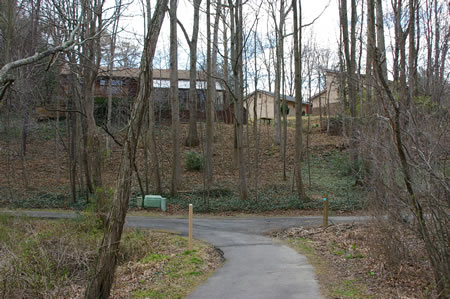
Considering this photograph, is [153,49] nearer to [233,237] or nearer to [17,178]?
[233,237]

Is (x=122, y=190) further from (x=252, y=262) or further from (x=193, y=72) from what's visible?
(x=193, y=72)

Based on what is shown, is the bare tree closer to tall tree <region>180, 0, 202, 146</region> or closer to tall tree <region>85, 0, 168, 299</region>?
tall tree <region>85, 0, 168, 299</region>

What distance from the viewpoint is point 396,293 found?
6934 millimetres

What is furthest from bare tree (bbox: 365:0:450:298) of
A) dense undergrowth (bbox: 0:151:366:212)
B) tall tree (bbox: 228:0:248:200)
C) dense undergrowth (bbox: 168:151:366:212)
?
tall tree (bbox: 228:0:248:200)

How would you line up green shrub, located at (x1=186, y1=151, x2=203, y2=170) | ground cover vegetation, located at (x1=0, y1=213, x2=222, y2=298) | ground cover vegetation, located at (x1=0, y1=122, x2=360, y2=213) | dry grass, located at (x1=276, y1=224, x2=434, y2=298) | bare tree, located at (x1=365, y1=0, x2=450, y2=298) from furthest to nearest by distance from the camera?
green shrub, located at (x1=186, y1=151, x2=203, y2=170) → ground cover vegetation, located at (x1=0, y1=122, x2=360, y2=213) → ground cover vegetation, located at (x1=0, y1=213, x2=222, y2=298) → dry grass, located at (x1=276, y1=224, x2=434, y2=298) → bare tree, located at (x1=365, y1=0, x2=450, y2=298)

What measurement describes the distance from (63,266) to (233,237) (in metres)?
6.20

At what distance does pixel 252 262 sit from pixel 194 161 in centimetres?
1978

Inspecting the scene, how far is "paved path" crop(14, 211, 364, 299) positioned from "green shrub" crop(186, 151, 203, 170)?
12501 mm

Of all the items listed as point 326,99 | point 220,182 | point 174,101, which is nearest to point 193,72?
point 174,101

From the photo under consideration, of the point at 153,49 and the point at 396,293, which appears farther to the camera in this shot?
the point at 153,49

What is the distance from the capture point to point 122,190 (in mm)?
7012

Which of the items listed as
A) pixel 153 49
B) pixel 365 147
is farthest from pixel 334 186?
pixel 153 49

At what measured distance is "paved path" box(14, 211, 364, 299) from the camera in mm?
7383

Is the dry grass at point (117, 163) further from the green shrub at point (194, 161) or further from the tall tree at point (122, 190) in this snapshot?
the tall tree at point (122, 190)
